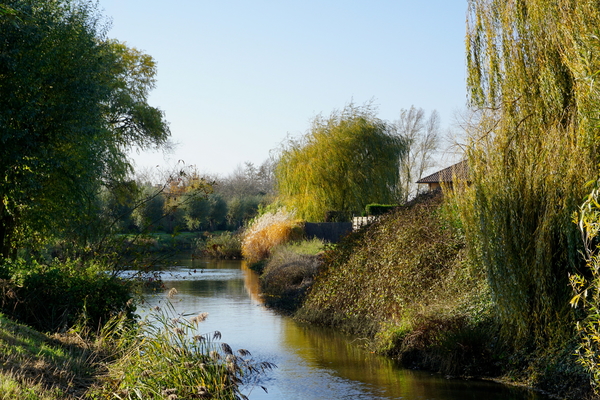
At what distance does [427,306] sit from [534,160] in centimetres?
354

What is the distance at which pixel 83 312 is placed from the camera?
30.1 feet

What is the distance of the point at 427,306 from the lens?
36.6 feet

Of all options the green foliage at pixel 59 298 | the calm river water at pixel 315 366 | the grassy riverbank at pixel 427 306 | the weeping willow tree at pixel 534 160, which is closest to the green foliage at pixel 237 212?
the calm river water at pixel 315 366

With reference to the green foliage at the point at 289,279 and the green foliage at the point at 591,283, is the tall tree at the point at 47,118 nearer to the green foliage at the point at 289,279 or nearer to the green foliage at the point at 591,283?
the green foliage at the point at 289,279

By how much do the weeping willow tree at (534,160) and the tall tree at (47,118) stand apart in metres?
7.77

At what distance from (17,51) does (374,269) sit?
26.9ft

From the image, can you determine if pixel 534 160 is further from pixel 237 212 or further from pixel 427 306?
pixel 237 212

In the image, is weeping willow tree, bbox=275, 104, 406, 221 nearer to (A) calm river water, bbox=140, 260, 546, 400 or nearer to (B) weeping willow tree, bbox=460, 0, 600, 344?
(A) calm river water, bbox=140, 260, 546, 400

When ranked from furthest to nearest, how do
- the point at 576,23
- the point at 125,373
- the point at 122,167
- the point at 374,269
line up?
the point at 122,167 → the point at 374,269 → the point at 576,23 → the point at 125,373

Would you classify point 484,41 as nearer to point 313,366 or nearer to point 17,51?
point 313,366

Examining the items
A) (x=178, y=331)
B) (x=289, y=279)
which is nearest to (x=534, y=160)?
(x=178, y=331)

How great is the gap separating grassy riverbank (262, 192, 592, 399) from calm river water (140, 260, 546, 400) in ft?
1.08

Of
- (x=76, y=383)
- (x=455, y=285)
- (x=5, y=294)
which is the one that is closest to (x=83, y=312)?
(x=5, y=294)

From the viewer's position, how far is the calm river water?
8477mm
